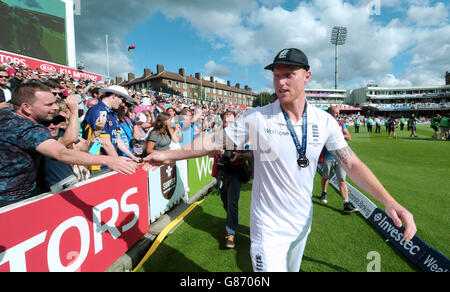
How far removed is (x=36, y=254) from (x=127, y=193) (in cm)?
142

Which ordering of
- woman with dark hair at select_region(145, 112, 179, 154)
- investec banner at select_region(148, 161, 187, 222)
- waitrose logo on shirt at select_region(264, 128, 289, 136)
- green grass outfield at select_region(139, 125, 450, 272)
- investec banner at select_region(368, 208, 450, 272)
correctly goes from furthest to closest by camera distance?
woman with dark hair at select_region(145, 112, 179, 154), investec banner at select_region(148, 161, 187, 222), green grass outfield at select_region(139, 125, 450, 272), investec banner at select_region(368, 208, 450, 272), waitrose logo on shirt at select_region(264, 128, 289, 136)

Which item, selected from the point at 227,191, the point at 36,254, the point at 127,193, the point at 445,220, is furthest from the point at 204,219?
the point at 445,220

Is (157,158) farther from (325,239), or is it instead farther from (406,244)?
(406,244)

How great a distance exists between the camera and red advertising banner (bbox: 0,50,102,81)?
801 inches

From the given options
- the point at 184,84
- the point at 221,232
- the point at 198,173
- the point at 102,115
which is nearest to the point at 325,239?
the point at 221,232

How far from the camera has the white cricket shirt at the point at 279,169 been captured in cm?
188

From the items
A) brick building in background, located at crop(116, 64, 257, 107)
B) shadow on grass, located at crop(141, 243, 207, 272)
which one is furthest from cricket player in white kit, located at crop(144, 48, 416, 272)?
brick building in background, located at crop(116, 64, 257, 107)

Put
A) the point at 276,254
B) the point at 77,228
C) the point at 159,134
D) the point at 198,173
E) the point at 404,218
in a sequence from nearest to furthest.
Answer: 1. the point at 404,218
2. the point at 276,254
3. the point at 77,228
4. the point at 159,134
5. the point at 198,173

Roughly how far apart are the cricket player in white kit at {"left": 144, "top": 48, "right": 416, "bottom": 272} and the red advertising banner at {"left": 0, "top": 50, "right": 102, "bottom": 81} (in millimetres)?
25857

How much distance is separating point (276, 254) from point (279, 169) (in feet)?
2.25

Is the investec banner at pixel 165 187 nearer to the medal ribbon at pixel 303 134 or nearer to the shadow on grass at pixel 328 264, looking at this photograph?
the shadow on grass at pixel 328 264

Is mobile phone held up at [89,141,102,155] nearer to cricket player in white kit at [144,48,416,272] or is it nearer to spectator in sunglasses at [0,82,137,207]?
spectator in sunglasses at [0,82,137,207]

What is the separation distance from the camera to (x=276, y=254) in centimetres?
183
